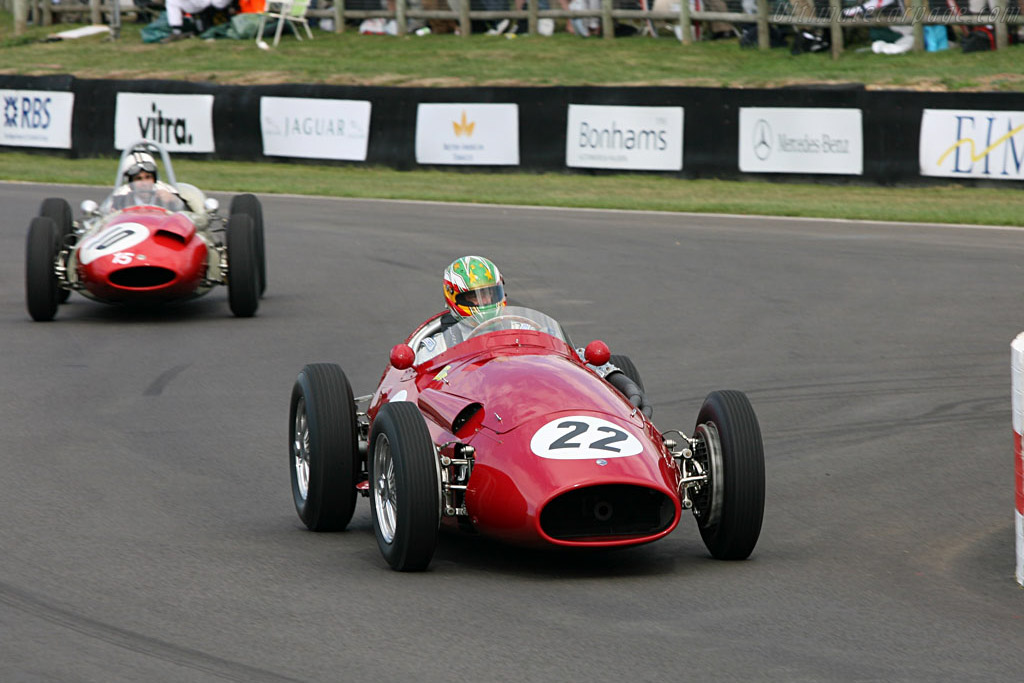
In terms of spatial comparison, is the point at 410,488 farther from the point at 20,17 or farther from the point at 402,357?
the point at 20,17

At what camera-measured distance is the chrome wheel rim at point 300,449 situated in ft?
25.6

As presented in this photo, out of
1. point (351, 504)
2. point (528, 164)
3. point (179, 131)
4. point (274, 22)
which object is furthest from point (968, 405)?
point (274, 22)

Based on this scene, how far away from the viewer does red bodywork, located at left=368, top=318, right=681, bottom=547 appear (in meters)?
6.29

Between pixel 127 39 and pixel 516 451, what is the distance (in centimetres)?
3585

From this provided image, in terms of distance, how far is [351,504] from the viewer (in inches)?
290

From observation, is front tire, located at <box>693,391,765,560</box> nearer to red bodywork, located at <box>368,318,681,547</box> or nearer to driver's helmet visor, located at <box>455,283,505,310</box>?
red bodywork, located at <box>368,318,681,547</box>

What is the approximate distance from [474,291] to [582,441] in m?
1.75

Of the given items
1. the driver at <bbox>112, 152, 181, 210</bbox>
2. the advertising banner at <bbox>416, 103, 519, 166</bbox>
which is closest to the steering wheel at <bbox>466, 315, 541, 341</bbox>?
the driver at <bbox>112, 152, 181, 210</bbox>

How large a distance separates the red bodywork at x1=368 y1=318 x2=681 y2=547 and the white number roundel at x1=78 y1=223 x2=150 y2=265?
687cm

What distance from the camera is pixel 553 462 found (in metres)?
6.31

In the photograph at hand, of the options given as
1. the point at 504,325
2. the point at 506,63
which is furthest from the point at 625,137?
the point at 504,325

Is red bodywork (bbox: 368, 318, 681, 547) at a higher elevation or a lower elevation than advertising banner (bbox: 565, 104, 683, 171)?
higher

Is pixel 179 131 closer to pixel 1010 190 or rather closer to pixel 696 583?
pixel 1010 190

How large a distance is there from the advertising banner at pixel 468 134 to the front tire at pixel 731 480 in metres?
18.8
